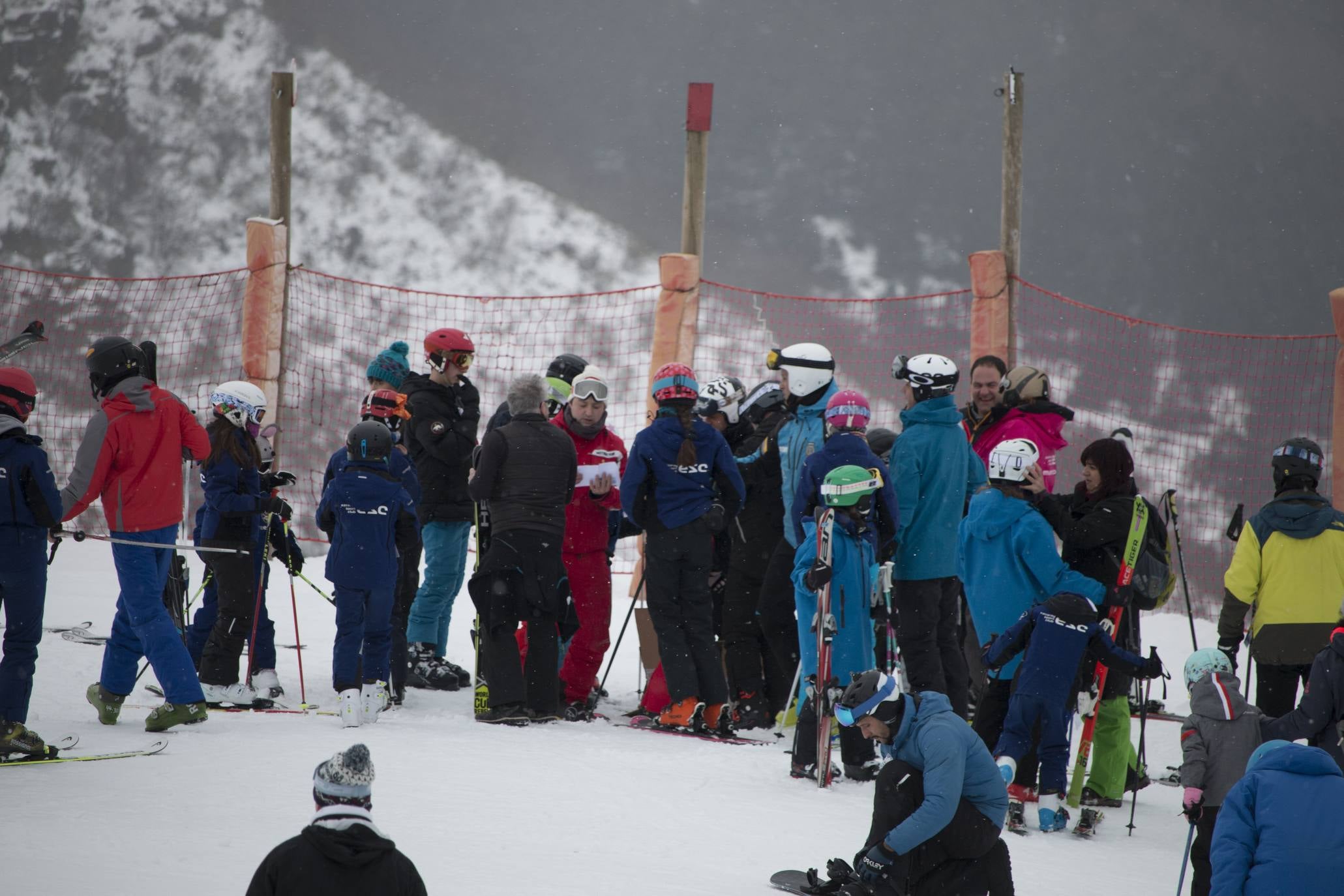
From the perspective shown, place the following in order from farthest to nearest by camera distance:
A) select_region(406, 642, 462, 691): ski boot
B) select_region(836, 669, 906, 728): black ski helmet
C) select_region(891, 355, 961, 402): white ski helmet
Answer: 1. select_region(406, 642, 462, 691): ski boot
2. select_region(891, 355, 961, 402): white ski helmet
3. select_region(836, 669, 906, 728): black ski helmet

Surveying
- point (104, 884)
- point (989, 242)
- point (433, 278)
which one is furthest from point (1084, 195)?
point (104, 884)

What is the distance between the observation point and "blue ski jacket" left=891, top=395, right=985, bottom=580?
4.55 meters

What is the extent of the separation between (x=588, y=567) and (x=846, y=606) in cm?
127

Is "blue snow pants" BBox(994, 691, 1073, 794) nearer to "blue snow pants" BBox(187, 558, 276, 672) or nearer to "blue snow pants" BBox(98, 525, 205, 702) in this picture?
"blue snow pants" BBox(98, 525, 205, 702)

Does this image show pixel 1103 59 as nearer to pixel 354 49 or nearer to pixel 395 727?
pixel 354 49

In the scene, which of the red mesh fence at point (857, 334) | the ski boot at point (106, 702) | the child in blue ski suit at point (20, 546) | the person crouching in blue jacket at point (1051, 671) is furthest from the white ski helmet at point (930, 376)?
the red mesh fence at point (857, 334)

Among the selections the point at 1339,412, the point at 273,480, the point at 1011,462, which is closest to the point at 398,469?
the point at 273,480

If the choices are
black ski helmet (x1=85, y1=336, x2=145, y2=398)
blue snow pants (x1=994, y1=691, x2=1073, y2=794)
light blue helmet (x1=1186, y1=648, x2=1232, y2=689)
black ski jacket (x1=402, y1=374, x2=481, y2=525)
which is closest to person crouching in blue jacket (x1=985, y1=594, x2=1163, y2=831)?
blue snow pants (x1=994, y1=691, x2=1073, y2=794)

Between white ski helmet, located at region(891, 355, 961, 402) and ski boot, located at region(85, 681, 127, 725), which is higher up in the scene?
white ski helmet, located at region(891, 355, 961, 402)

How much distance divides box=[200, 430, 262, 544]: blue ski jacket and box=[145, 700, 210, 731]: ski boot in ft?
2.51

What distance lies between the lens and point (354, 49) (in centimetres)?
2034

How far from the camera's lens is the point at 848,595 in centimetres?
429

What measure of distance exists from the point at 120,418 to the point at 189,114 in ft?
58.6

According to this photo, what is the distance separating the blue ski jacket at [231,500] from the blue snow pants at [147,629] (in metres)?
0.42
